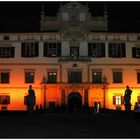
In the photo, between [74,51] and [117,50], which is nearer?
[74,51]

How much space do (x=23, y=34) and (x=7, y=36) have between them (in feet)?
6.26

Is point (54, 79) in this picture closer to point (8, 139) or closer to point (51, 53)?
point (51, 53)

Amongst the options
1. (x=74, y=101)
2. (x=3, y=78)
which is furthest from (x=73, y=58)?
(x=3, y=78)

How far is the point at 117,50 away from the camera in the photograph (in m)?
45.0

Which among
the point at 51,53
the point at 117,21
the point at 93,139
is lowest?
the point at 93,139

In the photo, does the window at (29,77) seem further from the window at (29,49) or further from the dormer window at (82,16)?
the dormer window at (82,16)

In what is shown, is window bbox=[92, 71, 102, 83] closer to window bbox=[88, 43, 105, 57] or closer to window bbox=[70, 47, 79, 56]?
window bbox=[88, 43, 105, 57]

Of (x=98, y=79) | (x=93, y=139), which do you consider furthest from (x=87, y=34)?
(x=93, y=139)

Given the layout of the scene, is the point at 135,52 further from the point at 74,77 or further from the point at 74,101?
the point at 74,101

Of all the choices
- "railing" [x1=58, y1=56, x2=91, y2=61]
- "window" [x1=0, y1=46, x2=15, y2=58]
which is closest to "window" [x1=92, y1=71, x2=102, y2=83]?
"railing" [x1=58, y1=56, x2=91, y2=61]

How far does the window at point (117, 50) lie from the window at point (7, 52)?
11395 millimetres

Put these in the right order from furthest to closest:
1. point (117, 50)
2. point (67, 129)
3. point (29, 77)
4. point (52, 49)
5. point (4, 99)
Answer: point (117, 50) < point (52, 49) < point (29, 77) < point (4, 99) < point (67, 129)

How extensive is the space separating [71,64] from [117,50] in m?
5.71

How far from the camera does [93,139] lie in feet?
41.1
